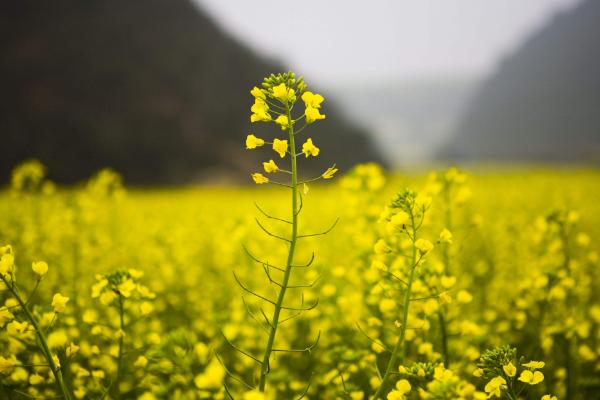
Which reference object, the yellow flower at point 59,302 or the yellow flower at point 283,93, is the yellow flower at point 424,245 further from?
the yellow flower at point 59,302

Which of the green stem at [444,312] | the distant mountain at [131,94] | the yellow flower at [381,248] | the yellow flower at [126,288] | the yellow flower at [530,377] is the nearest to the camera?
the yellow flower at [530,377]

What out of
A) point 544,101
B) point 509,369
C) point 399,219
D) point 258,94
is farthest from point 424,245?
point 544,101

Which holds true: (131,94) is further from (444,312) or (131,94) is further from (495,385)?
(495,385)

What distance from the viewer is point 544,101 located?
113812 millimetres

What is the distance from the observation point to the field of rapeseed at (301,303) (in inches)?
69.6

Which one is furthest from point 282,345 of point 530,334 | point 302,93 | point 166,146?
point 166,146

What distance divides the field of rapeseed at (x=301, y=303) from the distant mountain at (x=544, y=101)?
309ft

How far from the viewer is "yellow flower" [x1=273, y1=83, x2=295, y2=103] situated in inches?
67.9

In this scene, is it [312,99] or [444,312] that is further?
[444,312]

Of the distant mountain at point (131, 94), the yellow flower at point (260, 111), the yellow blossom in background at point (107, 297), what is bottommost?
the yellow blossom in background at point (107, 297)

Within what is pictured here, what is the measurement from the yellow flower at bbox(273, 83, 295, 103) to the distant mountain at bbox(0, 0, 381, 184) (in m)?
32.2

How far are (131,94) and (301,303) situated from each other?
38463 mm

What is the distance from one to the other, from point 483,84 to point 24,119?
148 meters

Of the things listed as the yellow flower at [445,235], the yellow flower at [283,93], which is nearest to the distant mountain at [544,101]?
the yellow flower at [445,235]
